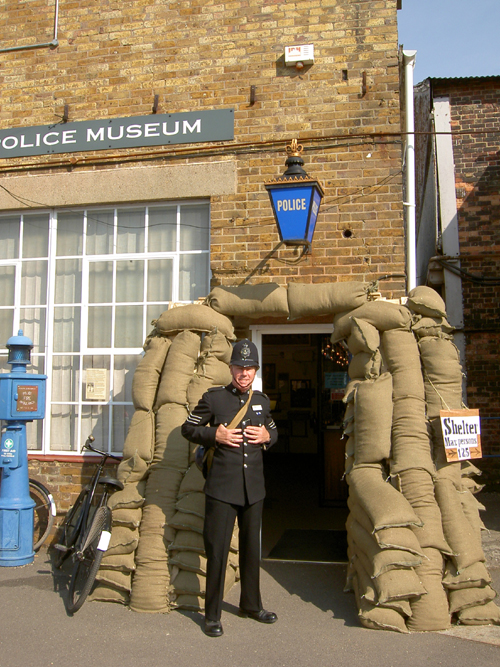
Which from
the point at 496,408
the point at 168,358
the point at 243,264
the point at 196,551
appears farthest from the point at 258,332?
the point at 496,408

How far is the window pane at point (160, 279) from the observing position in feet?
20.9

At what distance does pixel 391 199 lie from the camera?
5812 millimetres

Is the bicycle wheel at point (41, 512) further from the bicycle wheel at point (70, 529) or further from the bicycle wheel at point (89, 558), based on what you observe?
the bicycle wheel at point (89, 558)

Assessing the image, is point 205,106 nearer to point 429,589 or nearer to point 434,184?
point 429,589

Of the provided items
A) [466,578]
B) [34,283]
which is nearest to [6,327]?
[34,283]

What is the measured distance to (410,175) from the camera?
621 centimetres

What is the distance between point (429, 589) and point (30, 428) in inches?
175

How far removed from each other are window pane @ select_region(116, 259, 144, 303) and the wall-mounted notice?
0.80 metres

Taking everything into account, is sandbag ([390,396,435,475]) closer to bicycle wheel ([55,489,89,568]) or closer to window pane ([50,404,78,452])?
bicycle wheel ([55,489,89,568])

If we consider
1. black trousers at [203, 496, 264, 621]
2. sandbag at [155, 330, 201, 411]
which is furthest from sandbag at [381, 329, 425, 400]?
sandbag at [155, 330, 201, 411]

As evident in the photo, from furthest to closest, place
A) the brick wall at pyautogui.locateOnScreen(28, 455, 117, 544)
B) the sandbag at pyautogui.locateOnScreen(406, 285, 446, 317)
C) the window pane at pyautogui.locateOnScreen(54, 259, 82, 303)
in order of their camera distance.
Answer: the window pane at pyautogui.locateOnScreen(54, 259, 82, 303)
the brick wall at pyautogui.locateOnScreen(28, 455, 117, 544)
the sandbag at pyautogui.locateOnScreen(406, 285, 446, 317)

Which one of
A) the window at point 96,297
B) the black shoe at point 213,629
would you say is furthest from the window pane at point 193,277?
the black shoe at point 213,629

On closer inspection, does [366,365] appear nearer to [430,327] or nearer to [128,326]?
[430,327]

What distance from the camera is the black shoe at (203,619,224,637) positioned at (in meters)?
4.06
